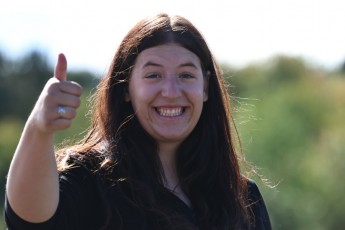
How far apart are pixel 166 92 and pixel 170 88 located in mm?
17

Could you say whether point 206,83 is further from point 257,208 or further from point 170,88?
point 257,208

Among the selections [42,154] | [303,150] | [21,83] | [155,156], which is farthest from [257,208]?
[21,83]

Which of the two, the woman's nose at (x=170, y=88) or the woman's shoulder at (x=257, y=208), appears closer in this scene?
the woman's nose at (x=170, y=88)

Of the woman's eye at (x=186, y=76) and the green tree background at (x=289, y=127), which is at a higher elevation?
the woman's eye at (x=186, y=76)

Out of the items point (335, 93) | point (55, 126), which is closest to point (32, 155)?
point (55, 126)

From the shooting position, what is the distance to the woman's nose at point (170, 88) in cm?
308

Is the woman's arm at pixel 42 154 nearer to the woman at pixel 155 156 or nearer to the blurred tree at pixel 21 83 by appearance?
the woman at pixel 155 156

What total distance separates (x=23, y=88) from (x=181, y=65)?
4262cm

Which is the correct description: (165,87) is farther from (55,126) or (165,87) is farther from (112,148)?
(55,126)

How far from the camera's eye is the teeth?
3111 millimetres

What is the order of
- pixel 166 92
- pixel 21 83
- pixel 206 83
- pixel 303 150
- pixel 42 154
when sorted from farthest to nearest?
1. pixel 21 83
2. pixel 303 150
3. pixel 206 83
4. pixel 166 92
5. pixel 42 154

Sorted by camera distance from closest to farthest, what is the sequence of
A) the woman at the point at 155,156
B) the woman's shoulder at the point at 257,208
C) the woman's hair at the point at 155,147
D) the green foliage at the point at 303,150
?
the woman at the point at 155,156 → the woman's hair at the point at 155,147 → the woman's shoulder at the point at 257,208 → the green foliage at the point at 303,150

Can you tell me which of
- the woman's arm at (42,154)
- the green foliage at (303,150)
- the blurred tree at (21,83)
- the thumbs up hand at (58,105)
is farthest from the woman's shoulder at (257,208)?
the blurred tree at (21,83)

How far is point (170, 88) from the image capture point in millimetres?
3080
